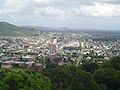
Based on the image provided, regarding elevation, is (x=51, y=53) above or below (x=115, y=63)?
below

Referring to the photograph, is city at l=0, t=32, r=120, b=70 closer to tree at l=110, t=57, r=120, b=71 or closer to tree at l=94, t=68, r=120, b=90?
tree at l=110, t=57, r=120, b=71

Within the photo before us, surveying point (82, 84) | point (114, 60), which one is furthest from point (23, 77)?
point (114, 60)

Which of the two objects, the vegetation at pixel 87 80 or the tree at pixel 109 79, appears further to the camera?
the tree at pixel 109 79

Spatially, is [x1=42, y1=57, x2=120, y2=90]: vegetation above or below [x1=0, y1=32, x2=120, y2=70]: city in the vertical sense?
above

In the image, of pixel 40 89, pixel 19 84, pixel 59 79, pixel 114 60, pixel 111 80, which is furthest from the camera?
pixel 114 60

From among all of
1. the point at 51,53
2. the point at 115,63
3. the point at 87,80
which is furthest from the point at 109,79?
the point at 51,53

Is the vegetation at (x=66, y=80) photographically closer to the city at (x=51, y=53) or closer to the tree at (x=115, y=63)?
the tree at (x=115, y=63)

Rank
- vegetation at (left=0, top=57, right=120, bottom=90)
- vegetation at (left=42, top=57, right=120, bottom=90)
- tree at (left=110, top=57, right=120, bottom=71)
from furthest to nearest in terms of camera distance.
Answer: tree at (left=110, top=57, right=120, bottom=71) → vegetation at (left=42, top=57, right=120, bottom=90) → vegetation at (left=0, top=57, right=120, bottom=90)

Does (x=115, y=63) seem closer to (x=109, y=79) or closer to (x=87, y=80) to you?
(x=109, y=79)

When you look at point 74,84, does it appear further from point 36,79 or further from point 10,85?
point 10,85

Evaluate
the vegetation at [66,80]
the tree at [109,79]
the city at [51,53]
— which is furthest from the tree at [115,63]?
the city at [51,53]

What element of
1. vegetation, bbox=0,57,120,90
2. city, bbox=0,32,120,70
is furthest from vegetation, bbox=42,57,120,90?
city, bbox=0,32,120,70
